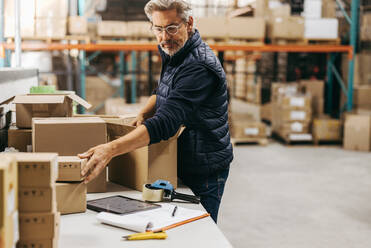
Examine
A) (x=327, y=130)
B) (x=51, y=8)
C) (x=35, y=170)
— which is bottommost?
(x=327, y=130)

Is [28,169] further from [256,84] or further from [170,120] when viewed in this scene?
[256,84]

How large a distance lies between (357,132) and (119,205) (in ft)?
23.2

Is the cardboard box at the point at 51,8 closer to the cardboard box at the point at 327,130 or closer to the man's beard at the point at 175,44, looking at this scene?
the cardboard box at the point at 327,130

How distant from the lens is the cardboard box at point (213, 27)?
8.56 m

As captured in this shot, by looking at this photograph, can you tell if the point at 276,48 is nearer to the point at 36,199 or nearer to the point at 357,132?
the point at 357,132

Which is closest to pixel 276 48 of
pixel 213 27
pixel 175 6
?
pixel 213 27

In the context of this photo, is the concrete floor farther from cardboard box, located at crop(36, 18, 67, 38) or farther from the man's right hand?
cardboard box, located at crop(36, 18, 67, 38)

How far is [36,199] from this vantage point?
138 cm

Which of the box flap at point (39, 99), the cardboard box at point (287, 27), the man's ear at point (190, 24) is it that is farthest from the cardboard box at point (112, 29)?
the man's ear at point (190, 24)

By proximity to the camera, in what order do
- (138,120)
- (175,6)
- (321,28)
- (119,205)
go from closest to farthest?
(119,205) → (175,6) → (138,120) → (321,28)

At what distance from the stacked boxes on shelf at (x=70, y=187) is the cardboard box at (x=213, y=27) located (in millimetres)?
6787

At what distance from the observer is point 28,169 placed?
4.37ft

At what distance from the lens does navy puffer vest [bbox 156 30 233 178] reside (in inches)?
91.1

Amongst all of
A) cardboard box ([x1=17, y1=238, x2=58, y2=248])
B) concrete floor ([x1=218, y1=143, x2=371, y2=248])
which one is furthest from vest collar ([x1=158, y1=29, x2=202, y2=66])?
concrete floor ([x1=218, y1=143, x2=371, y2=248])
